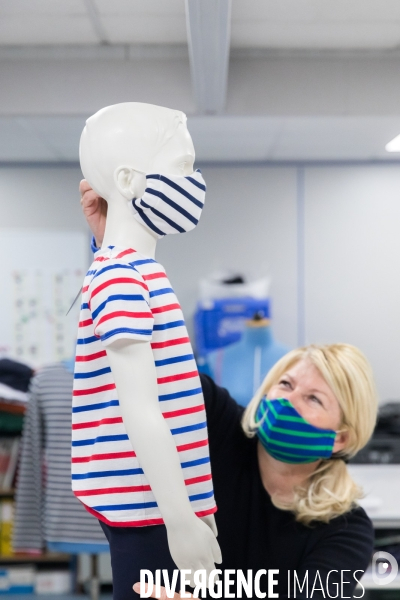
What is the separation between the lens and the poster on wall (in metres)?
4.27

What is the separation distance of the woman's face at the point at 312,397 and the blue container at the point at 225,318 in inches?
93.0

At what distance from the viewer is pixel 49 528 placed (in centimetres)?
293

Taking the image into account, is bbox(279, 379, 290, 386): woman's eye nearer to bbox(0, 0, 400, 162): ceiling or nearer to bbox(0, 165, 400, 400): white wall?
bbox(0, 0, 400, 162): ceiling

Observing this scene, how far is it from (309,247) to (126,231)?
3534mm

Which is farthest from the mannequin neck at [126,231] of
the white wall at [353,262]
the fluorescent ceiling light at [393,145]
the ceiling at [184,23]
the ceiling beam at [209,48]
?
the white wall at [353,262]

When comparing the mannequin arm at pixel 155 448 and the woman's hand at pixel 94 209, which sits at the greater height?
the woman's hand at pixel 94 209

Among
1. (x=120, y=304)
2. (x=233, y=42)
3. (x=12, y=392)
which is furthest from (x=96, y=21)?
(x=120, y=304)

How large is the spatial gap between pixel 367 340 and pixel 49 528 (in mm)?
2291

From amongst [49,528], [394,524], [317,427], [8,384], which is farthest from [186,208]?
[8,384]

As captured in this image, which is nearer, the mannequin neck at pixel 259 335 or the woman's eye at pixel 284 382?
the woman's eye at pixel 284 382

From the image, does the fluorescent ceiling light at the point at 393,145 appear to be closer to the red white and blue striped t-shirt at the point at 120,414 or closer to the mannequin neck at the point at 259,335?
the mannequin neck at the point at 259,335

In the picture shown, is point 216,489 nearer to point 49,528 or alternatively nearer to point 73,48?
point 49,528

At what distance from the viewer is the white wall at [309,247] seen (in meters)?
4.31

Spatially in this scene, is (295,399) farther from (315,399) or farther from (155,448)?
(155,448)
